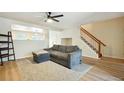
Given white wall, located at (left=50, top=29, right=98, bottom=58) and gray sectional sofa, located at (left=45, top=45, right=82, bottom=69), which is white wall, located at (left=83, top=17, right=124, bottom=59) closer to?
white wall, located at (left=50, top=29, right=98, bottom=58)

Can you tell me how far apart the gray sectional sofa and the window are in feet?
1.38

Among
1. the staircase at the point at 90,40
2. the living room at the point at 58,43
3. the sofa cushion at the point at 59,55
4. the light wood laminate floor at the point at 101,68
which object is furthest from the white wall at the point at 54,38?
the light wood laminate floor at the point at 101,68

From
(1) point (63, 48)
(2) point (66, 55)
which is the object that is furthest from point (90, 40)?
(2) point (66, 55)

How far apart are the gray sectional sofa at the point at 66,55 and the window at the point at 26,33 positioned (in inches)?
16.6

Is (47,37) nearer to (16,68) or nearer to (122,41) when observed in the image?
(16,68)

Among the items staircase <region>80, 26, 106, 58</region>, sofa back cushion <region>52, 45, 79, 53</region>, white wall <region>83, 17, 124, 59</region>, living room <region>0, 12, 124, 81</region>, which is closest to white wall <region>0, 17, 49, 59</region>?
living room <region>0, 12, 124, 81</region>

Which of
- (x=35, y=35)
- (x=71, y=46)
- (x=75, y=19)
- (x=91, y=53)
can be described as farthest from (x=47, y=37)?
(x=91, y=53)

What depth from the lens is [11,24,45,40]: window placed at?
1.86 metres

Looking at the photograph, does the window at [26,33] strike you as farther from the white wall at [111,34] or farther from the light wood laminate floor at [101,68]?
the white wall at [111,34]

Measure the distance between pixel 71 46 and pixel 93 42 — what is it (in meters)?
0.53

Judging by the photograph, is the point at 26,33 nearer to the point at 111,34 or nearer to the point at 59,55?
the point at 59,55

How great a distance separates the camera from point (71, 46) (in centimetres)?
201
